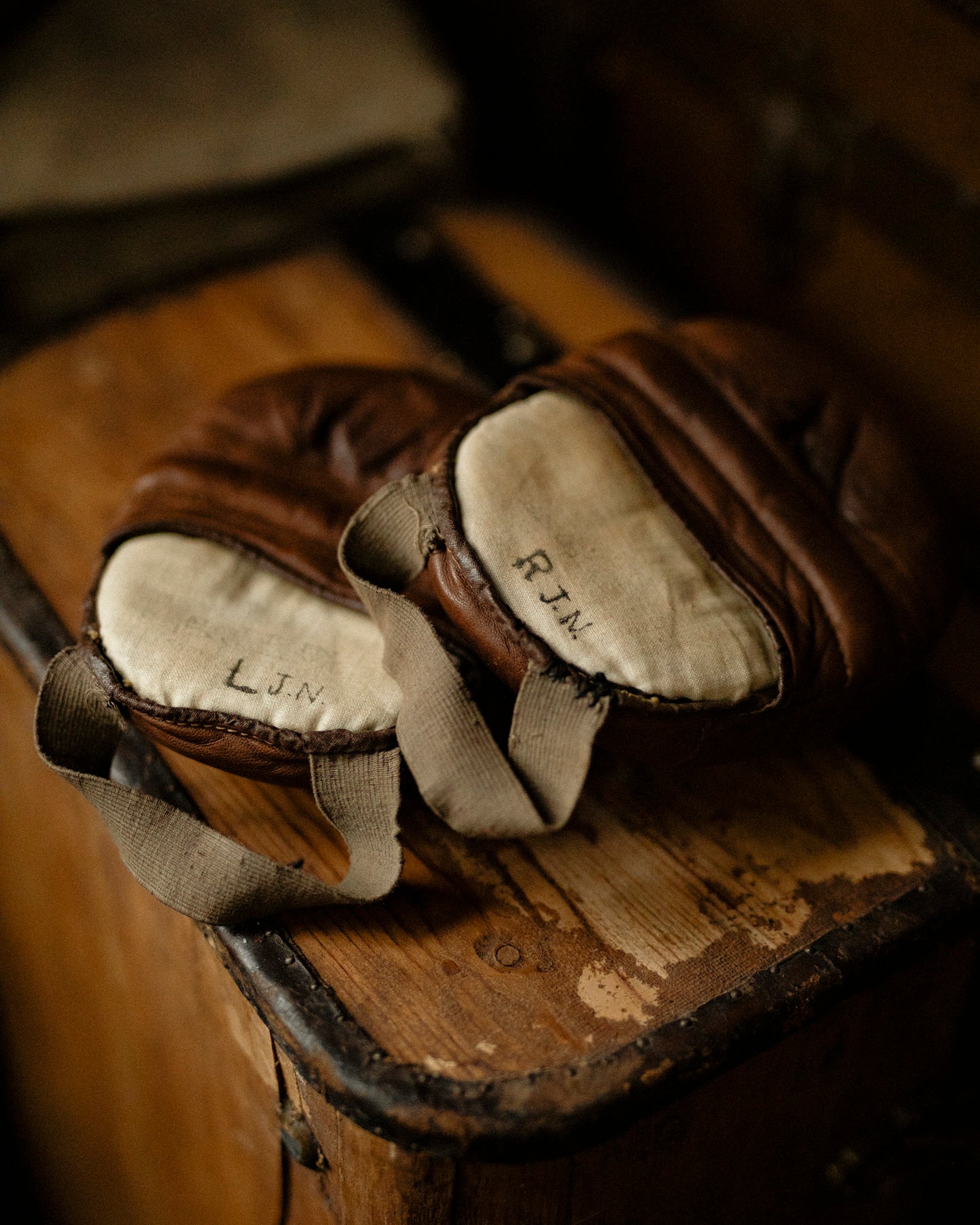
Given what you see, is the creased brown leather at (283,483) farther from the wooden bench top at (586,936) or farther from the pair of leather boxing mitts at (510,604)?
the wooden bench top at (586,936)

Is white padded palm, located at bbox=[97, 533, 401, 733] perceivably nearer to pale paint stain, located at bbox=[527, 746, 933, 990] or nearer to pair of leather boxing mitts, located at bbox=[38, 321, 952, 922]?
pair of leather boxing mitts, located at bbox=[38, 321, 952, 922]

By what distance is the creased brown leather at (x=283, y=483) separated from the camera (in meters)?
0.92

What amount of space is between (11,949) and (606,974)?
3.21ft

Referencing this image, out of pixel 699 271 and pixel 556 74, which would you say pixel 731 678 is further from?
pixel 556 74

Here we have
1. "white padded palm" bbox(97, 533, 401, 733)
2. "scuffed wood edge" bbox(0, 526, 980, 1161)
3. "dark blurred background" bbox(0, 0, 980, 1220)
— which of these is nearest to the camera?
"scuffed wood edge" bbox(0, 526, 980, 1161)

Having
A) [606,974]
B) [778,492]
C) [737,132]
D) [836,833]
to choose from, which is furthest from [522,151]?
[606,974]

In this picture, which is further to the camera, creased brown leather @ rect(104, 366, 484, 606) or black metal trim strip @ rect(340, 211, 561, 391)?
black metal trim strip @ rect(340, 211, 561, 391)

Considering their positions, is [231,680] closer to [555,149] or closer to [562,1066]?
[562,1066]

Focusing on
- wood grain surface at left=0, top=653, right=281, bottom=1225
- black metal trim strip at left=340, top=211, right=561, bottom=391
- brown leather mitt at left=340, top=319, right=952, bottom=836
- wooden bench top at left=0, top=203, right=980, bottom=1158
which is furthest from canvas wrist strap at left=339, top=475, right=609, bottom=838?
black metal trim strip at left=340, top=211, right=561, bottom=391

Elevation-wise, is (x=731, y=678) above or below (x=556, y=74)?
below

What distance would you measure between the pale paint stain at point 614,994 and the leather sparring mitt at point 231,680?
0.18 m

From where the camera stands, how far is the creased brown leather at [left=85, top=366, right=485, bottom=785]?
92cm

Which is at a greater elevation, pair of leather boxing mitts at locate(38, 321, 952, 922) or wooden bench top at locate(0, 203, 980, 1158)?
pair of leather boxing mitts at locate(38, 321, 952, 922)

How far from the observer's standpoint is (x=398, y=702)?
0.93 m
